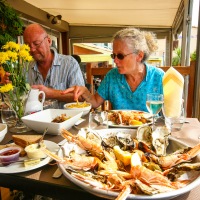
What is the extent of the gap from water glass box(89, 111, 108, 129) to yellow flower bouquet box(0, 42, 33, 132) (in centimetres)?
40

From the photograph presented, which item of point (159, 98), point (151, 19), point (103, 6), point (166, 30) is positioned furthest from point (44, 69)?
point (166, 30)

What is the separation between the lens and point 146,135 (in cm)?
80

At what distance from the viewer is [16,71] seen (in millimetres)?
1067

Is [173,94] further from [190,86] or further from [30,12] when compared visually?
[30,12]

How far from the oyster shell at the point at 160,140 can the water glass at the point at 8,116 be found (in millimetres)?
813

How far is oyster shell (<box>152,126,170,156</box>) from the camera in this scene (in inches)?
27.5

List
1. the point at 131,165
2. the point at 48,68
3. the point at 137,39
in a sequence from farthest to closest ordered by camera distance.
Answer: the point at 48,68
the point at 137,39
the point at 131,165

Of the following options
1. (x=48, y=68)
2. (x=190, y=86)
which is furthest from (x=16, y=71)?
(x=190, y=86)

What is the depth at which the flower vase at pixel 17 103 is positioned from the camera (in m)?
1.07

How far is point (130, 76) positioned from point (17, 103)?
0.97 metres

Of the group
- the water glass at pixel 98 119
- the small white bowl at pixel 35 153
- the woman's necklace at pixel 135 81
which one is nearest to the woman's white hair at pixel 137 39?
the woman's necklace at pixel 135 81

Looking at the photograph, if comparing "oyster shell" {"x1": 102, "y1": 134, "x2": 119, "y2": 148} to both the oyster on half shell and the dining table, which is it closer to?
the oyster on half shell

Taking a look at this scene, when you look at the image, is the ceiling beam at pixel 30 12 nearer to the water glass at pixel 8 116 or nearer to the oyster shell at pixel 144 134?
the water glass at pixel 8 116

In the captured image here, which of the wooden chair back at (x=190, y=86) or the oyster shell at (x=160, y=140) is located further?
the wooden chair back at (x=190, y=86)
